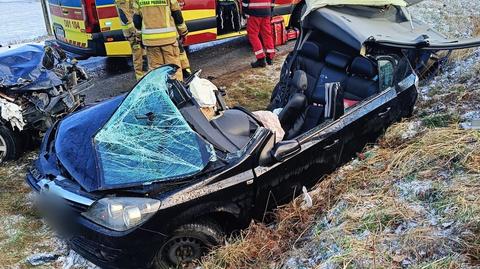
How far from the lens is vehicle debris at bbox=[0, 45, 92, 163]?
4.57 metres

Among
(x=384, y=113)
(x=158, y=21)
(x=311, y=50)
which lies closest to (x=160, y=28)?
(x=158, y=21)

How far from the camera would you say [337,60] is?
14.3 ft

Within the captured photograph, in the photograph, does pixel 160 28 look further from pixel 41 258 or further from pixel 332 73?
pixel 41 258

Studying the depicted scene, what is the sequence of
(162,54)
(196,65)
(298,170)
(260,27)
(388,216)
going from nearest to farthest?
(388,216) < (298,170) < (162,54) < (260,27) < (196,65)

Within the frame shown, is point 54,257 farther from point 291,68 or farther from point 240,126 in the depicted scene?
point 291,68

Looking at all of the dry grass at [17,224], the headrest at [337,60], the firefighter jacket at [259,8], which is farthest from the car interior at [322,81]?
the firefighter jacket at [259,8]

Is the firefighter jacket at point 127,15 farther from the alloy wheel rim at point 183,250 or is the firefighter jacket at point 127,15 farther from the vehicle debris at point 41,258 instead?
the alloy wheel rim at point 183,250

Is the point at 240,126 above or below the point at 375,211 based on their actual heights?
above

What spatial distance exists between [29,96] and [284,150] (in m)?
2.95

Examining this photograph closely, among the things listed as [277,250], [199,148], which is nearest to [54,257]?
[199,148]

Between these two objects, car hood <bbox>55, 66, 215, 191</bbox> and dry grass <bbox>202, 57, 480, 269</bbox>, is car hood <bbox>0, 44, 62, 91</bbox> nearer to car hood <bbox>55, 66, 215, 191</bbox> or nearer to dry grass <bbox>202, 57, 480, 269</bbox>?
car hood <bbox>55, 66, 215, 191</bbox>

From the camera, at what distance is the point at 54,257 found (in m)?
3.43

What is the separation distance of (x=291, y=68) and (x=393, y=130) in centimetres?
124

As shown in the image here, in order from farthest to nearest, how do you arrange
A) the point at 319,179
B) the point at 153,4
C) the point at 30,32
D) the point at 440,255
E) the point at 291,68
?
the point at 30,32, the point at 153,4, the point at 291,68, the point at 319,179, the point at 440,255
